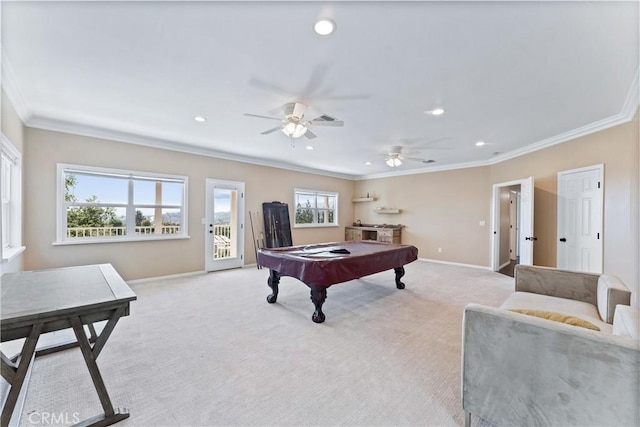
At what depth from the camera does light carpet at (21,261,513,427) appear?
66.1 inches

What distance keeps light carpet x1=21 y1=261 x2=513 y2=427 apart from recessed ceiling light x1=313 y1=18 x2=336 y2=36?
2.59 m

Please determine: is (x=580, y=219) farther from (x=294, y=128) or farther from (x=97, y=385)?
(x=97, y=385)

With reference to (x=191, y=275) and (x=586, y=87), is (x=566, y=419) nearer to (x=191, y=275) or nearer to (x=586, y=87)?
(x=586, y=87)

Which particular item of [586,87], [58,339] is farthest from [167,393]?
[586,87]

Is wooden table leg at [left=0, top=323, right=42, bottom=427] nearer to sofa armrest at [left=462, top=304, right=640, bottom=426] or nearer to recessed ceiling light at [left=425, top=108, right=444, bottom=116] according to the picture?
sofa armrest at [left=462, top=304, right=640, bottom=426]

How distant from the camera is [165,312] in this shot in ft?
10.9

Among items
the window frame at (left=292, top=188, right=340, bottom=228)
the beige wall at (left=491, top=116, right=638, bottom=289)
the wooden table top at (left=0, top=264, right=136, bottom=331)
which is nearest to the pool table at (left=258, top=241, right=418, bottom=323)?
the wooden table top at (left=0, top=264, right=136, bottom=331)

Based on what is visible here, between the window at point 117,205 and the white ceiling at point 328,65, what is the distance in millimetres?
781

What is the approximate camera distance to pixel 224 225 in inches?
235

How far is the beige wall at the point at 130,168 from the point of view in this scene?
3.78m

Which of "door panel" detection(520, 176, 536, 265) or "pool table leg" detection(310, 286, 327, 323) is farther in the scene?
"door panel" detection(520, 176, 536, 265)

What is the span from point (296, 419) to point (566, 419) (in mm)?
1407


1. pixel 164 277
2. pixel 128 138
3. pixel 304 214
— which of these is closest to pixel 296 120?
A: pixel 128 138

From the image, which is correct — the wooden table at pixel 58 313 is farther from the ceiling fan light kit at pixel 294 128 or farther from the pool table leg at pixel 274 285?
the ceiling fan light kit at pixel 294 128
